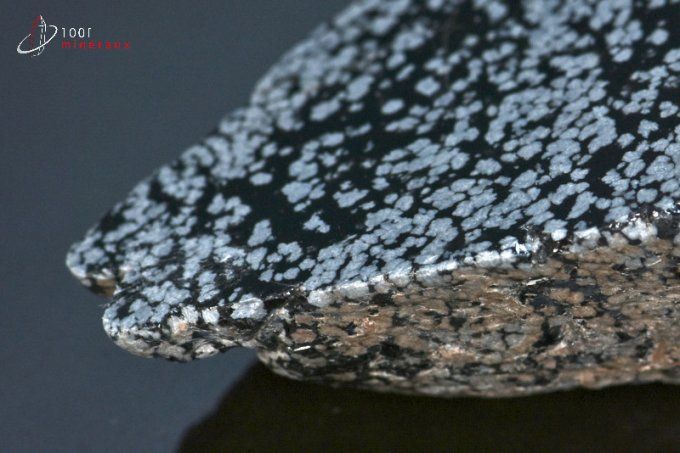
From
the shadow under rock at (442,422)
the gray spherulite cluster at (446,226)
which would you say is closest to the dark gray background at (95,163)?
the shadow under rock at (442,422)

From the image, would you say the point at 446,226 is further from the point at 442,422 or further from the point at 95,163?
the point at 95,163

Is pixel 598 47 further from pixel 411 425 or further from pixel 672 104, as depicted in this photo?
pixel 411 425

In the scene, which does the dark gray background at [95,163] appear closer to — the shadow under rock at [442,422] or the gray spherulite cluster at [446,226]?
the shadow under rock at [442,422]

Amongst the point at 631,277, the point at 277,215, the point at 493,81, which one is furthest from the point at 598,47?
the point at 277,215

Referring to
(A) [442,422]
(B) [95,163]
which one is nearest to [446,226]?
(A) [442,422]

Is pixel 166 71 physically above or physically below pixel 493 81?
above
